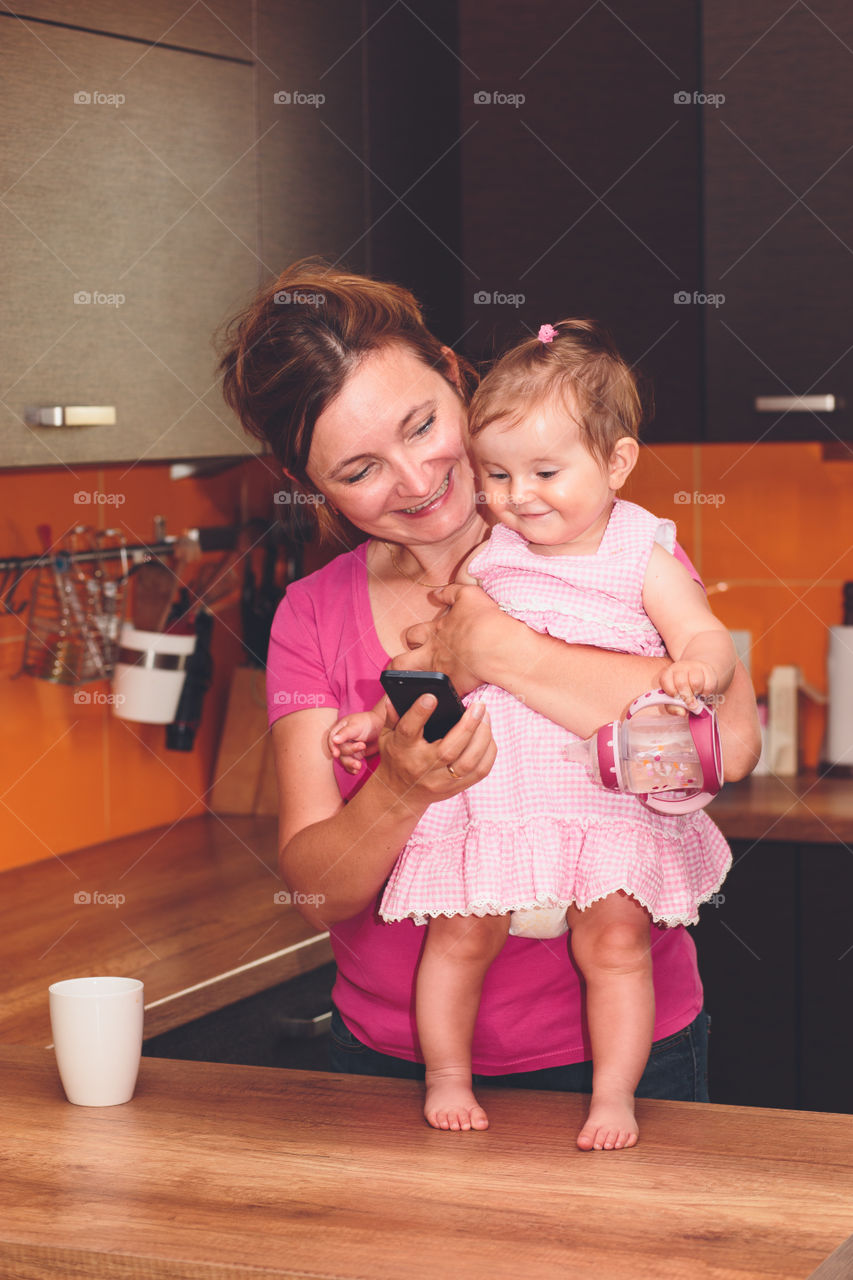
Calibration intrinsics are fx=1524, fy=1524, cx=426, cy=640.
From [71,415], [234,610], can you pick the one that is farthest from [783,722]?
[71,415]

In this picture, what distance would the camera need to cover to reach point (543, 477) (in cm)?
131

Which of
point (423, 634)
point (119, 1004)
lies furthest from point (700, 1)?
point (119, 1004)

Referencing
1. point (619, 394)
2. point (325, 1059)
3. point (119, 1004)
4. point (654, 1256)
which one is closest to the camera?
point (654, 1256)

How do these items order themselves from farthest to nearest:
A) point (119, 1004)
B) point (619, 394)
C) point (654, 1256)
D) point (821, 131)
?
1. point (821, 131)
2. point (619, 394)
3. point (119, 1004)
4. point (654, 1256)

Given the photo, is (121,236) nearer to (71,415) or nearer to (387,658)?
(71,415)

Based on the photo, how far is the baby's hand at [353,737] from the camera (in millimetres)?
1300

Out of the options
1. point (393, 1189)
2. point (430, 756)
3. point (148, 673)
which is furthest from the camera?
point (148, 673)

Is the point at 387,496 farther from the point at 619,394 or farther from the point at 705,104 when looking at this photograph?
the point at 705,104

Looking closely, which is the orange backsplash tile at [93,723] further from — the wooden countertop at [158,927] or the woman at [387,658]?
the woman at [387,658]

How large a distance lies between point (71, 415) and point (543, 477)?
86cm

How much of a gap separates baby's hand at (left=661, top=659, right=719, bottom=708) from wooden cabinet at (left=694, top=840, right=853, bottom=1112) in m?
1.24

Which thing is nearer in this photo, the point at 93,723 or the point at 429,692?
the point at 429,692

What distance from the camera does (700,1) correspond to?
7.98ft

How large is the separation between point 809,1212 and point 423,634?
1.90 feet
